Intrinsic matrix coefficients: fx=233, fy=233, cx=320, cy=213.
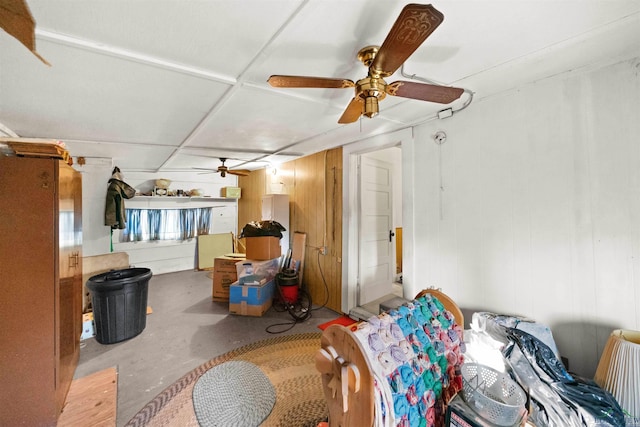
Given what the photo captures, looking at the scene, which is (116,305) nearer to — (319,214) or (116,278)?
(116,278)

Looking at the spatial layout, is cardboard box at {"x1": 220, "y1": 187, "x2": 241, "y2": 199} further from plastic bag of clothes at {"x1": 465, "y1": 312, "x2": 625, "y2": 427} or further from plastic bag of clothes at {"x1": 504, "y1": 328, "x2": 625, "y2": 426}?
plastic bag of clothes at {"x1": 504, "y1": 328, "x2": 625, "y2": 426}

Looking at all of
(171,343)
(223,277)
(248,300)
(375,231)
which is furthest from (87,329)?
(375,231)

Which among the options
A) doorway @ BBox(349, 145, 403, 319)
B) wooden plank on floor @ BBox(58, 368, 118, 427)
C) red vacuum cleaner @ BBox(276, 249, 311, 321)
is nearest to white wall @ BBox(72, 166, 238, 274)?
wooden plank on floor @ BBox(58, 368, 118, 427)

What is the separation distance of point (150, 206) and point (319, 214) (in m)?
4.10

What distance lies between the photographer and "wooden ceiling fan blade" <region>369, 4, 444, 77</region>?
0.78 metres

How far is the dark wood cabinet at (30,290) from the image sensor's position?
4.78 feet

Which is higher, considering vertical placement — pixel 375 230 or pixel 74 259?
pixel 375 230

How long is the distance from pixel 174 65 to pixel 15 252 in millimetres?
1551

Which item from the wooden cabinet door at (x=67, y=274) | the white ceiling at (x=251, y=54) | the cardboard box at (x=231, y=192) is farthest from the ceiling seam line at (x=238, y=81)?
the cardboard box at (x=231, y=192)

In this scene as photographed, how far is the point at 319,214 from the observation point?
3.67m

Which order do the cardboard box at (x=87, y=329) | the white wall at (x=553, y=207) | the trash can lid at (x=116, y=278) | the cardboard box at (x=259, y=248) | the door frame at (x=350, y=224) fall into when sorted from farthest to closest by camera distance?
1. the cardboard box at (x=259, y=248)
2. the door frame at (x=350, y=224)
3. the cardboard box at (x=87, y=329)
4. the trash can lid at (x=116, y=278)
5. the white wall at (x=553, y=207)

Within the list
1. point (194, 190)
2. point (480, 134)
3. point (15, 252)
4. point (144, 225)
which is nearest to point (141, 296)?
point (15, 252)

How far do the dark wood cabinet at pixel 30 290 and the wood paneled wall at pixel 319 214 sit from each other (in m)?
2.70

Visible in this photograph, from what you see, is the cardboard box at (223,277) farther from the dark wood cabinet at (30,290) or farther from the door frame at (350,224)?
the dark wood cabinet at (30,290)
